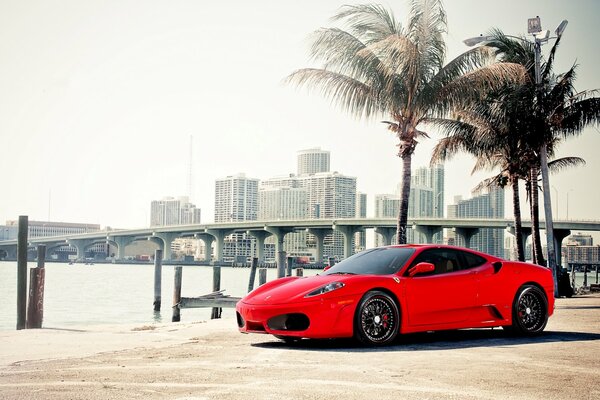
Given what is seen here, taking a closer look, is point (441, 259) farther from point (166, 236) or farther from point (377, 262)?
point (166, 236)

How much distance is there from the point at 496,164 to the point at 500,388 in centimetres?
2627

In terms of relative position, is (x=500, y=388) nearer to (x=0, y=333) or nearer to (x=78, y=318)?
(x=0, y=333)

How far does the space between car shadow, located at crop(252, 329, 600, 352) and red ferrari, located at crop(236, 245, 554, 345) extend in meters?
0.17

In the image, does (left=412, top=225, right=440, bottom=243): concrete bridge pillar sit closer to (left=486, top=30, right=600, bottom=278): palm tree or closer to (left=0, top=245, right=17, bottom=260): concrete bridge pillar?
(left=486, top=30, right=600, bottom=278): palm tree

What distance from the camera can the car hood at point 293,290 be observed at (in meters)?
8.62

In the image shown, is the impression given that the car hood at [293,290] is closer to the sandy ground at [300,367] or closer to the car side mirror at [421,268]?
the sandy ground at [300,367]

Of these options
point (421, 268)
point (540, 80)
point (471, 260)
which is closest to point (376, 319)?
point (421, 268)

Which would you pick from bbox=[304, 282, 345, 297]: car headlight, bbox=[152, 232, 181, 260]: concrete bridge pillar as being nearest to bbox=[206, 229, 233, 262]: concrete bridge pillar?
bbox=[152, 232, 181, 260]: concrete bridge pillar

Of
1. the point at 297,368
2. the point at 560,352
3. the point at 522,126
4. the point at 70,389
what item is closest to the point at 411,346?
the point at 560,352

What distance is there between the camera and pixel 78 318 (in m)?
27.7

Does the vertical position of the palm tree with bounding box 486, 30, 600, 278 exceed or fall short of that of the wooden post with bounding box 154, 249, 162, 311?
it exceeds it

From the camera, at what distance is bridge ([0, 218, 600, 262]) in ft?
277

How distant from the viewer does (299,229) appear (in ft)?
375

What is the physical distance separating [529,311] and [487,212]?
417ft
